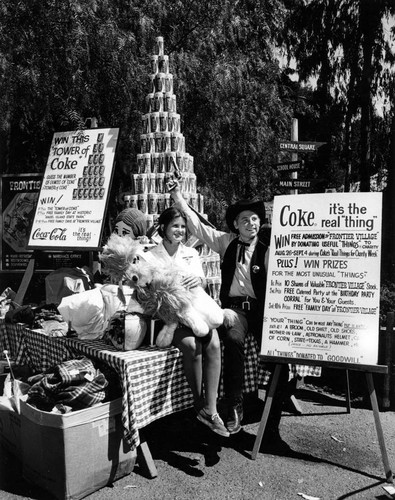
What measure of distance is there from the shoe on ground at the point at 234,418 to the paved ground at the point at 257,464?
244 mm

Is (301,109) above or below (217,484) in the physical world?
above

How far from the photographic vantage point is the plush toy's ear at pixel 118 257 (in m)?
3.64

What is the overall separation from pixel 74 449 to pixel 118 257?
1.27 metres

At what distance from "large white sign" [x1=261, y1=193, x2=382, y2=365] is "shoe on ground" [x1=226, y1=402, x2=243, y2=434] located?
0.42 metres

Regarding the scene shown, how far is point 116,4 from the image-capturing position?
26.9 ft

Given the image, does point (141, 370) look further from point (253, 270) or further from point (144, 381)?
point (253, 270)

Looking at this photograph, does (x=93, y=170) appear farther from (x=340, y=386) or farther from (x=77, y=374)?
(x=340, y=386)

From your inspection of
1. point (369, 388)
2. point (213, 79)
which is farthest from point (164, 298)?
point (213, 79)

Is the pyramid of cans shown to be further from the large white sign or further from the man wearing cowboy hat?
the large white sign

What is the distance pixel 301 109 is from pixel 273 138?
7.05ft

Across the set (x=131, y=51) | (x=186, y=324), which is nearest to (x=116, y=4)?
(x=131, y=51)

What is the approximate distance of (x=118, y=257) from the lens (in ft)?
12.0

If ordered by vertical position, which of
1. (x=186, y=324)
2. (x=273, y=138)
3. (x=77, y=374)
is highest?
(x=273, y=138)

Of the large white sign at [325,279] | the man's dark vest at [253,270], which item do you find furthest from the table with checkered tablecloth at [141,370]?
the large white sign at [325,279]
